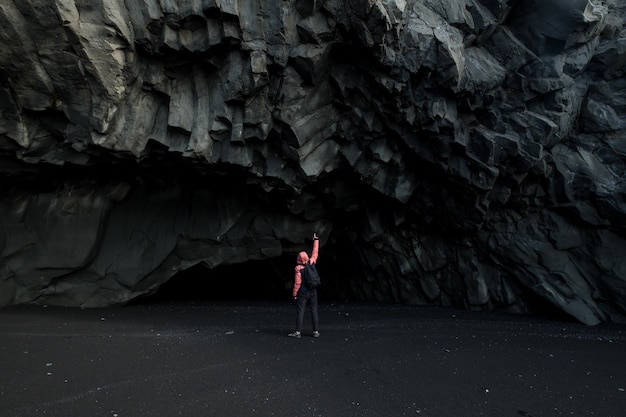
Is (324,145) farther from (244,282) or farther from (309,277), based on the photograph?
(244,282)

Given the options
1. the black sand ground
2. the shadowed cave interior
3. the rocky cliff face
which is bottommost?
the black sand ground

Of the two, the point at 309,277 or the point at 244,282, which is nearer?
the point at 309,277

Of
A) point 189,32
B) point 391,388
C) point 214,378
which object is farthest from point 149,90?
point 391,388

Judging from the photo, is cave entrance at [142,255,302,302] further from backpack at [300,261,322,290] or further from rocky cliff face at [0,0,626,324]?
backpack at [300,261,322,290]

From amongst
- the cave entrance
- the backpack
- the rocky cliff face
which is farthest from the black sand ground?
the cave entrance

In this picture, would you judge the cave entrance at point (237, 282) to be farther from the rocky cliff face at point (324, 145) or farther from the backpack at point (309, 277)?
the backpack at point (309, 277)

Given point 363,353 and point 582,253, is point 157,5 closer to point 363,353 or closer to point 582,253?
point 363,353

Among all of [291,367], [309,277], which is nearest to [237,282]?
[309,277]

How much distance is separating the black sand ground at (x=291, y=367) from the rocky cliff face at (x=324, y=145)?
6.89 ft

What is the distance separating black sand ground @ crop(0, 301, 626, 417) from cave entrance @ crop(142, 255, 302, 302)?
3.50 m

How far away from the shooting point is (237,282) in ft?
52.8

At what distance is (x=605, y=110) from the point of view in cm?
1254

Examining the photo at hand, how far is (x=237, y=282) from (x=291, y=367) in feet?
30.5

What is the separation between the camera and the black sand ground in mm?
5891
